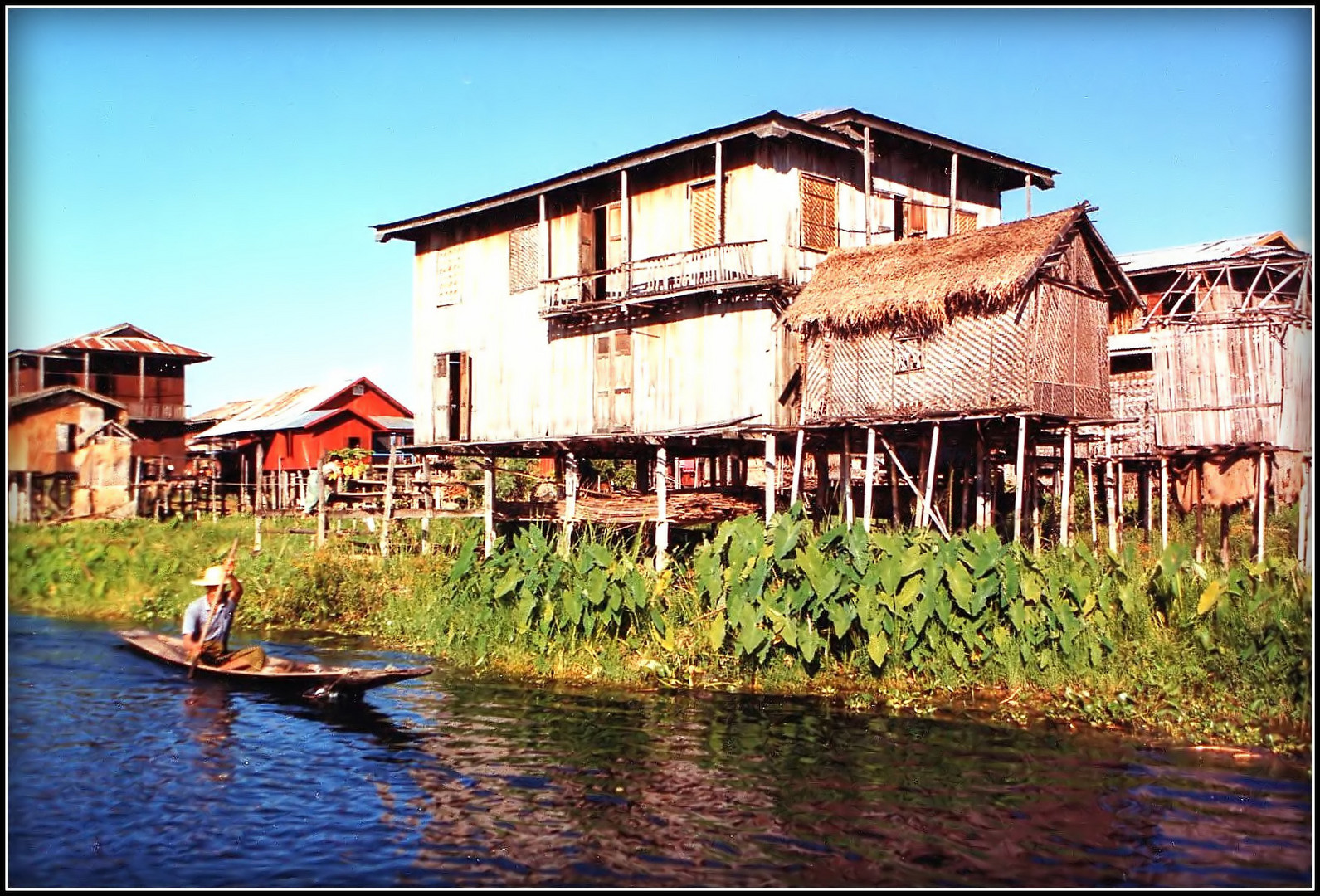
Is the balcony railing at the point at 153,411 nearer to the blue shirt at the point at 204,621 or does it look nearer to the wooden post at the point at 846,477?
the blue shirt at the point at 204,621

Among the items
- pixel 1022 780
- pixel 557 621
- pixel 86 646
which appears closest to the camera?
pixel 1022 780

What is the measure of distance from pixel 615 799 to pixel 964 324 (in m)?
11.3

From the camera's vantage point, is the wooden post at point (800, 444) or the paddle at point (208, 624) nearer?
the paddle at point (208, 624)

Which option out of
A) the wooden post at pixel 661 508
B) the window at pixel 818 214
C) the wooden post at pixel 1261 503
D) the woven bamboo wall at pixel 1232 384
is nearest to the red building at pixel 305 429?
the wooden post at pixel 661 508

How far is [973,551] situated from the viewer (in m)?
15.3

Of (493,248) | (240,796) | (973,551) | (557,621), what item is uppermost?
(493,248)

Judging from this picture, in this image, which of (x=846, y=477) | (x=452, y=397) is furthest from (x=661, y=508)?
(x=452, y=397)

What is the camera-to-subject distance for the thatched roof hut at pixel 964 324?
1916cm

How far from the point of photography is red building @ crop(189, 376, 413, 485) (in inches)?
1970

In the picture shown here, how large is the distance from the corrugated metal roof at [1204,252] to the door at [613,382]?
614 inches

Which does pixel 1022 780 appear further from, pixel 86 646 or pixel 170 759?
pixel 86 646

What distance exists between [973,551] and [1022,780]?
→ 167 inches

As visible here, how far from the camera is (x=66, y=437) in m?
23.8

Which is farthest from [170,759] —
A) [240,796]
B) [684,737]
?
[684,737]
